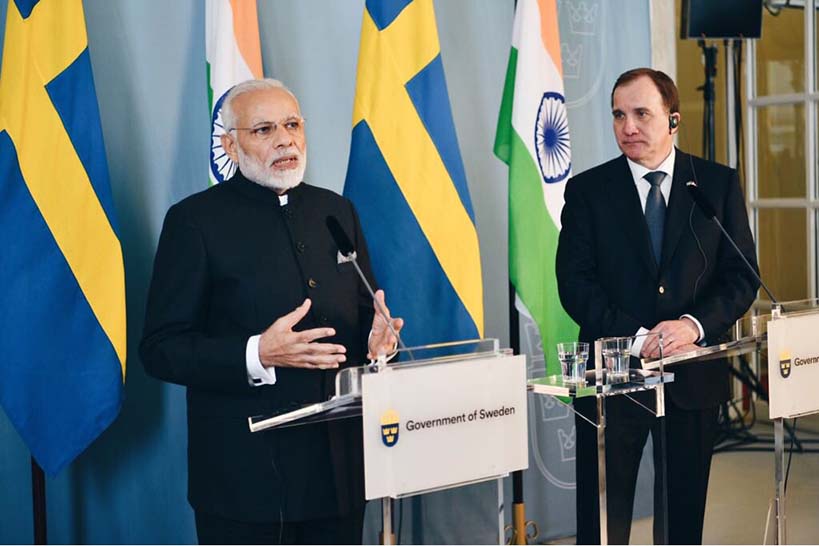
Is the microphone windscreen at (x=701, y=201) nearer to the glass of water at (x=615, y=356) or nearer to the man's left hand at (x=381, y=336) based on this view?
the glass of water at (x=615, y=356)

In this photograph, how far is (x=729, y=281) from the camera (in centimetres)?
305

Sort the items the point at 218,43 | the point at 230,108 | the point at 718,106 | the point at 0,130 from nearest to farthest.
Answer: the point at 230,108 → the point at 0,130 → the point at 218,43 → the point at 718,106

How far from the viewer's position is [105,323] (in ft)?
10.3

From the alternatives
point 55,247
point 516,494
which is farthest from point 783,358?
point 55,247

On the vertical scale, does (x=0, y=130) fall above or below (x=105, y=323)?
above

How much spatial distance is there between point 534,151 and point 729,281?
1.03 m

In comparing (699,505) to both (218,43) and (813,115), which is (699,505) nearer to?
(218,43)

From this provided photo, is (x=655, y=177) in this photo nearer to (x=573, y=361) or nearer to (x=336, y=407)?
(x=573, y=361)

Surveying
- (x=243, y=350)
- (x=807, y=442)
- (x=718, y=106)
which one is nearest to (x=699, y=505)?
(x=243, y=350)

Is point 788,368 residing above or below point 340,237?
below

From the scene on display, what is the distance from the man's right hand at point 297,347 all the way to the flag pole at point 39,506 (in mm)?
1240

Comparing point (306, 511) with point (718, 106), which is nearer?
point (306, 511)

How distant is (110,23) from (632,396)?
80.5 inches

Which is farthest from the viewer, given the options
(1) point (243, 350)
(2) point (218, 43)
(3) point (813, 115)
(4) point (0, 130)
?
(3) point (813, 115)
